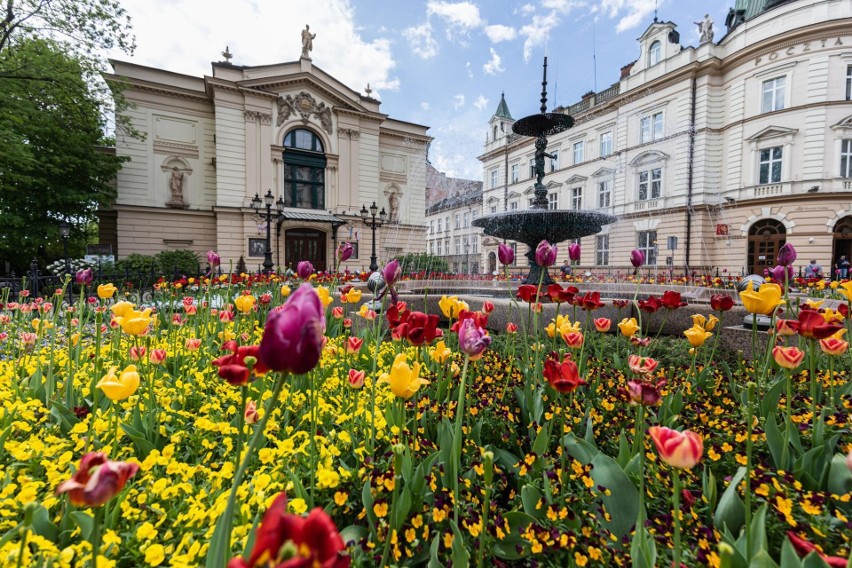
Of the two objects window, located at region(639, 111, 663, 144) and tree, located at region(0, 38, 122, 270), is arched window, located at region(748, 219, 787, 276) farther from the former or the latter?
tree, located at region(0, 38, 122, 270)

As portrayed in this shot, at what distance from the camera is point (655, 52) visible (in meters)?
24.3

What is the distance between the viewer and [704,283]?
946cm

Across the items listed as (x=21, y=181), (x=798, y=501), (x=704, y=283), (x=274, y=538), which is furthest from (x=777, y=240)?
(x=21, y=181)

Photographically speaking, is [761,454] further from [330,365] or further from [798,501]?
[330,365]

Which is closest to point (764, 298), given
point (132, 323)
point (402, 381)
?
point (402, 381)

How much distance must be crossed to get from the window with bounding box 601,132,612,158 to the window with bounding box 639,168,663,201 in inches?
119

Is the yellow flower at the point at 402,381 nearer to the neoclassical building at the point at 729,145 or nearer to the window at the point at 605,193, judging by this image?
the neoclassical building at the point at 729,145

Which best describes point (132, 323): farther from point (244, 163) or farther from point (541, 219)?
point (244, 163)

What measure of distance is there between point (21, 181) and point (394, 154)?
1983 centimetres

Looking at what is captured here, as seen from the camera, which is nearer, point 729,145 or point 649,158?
point 729,145

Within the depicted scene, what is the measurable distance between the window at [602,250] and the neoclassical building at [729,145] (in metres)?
0.07

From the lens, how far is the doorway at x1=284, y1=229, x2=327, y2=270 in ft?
76.6

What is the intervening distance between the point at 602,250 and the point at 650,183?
506cm

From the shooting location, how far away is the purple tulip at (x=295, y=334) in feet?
2.33
